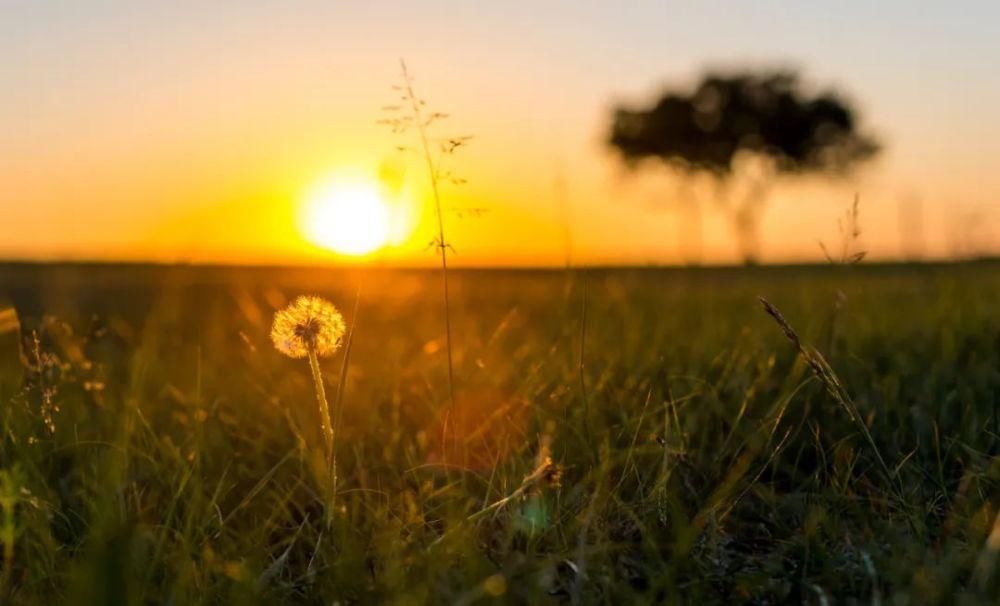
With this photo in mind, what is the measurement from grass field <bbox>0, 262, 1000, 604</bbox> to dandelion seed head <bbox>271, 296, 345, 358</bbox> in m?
0.10

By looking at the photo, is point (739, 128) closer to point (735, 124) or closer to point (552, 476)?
point (735, 124)

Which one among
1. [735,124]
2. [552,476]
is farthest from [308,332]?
[735,124]

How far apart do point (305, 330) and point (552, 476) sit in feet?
2.13

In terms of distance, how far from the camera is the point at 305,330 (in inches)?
82.5

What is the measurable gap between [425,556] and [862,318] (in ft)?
10.6

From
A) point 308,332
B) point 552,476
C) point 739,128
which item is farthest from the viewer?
point 739,128

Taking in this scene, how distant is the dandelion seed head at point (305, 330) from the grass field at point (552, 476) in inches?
3.9

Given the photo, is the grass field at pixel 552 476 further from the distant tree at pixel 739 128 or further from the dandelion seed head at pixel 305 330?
the distant tree at pixel 739 128

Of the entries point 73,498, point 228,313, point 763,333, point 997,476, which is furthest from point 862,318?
point 228,313

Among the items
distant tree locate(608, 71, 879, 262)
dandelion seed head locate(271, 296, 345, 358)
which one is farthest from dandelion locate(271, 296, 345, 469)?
distant tree locate(608, 71, 879, 262)

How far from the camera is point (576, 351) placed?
11.8 ft

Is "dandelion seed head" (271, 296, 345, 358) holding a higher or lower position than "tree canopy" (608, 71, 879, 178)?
lower

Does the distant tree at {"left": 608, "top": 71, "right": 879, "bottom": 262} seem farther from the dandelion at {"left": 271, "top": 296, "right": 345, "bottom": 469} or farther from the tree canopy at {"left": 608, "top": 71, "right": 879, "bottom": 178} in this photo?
the dandelion at {"left": 271, "top": 296, "right": 345, "bottom": 469}

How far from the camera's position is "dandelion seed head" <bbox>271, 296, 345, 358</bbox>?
2.09 metres
